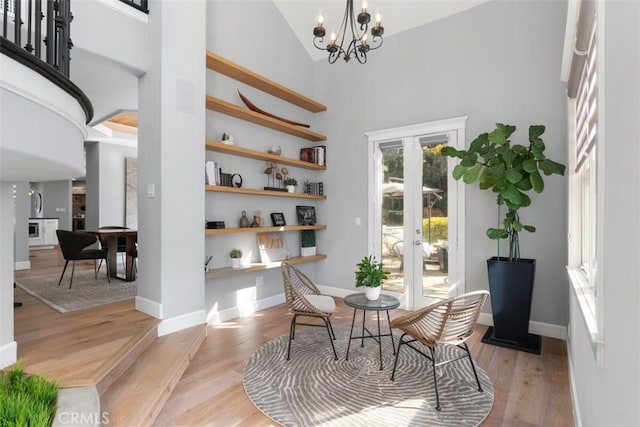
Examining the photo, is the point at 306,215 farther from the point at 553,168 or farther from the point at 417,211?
the point at 553,168

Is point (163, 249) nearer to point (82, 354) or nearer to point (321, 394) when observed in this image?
point (82, 354)

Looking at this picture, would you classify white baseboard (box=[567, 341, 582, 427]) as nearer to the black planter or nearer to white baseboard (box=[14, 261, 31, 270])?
the black planter

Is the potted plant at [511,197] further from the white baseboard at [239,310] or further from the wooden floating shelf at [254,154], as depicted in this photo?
the white baseboard at [239,310]

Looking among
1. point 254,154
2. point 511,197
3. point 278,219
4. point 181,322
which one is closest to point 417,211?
point 511,197

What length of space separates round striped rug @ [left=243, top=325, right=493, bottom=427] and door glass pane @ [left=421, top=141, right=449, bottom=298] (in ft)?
3.88

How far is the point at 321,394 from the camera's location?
7.86 feet

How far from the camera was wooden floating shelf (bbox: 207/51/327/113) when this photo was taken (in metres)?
3.79

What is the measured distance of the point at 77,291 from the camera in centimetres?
419

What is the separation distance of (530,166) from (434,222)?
1423mm

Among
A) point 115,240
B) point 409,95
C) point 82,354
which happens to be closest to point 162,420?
point 82,354

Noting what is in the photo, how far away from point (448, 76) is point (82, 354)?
459 cm

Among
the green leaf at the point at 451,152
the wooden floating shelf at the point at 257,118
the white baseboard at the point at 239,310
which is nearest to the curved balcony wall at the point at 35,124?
the wooden floating shelf at the point at 257,118

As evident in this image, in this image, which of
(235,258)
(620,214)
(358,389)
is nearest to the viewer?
(620,214)

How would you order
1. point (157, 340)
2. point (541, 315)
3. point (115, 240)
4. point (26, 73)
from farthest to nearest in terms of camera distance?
point (115, 240), point (541, 315), point (157, 340), point (26, 73)
